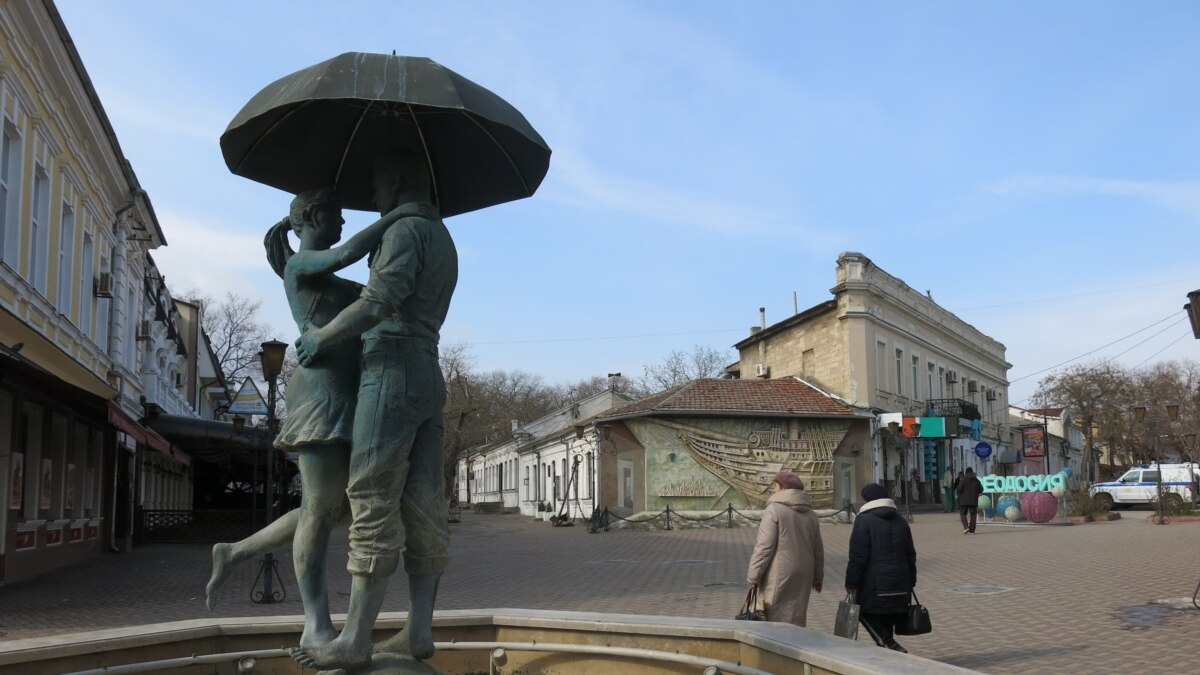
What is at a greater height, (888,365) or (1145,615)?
(888,365)

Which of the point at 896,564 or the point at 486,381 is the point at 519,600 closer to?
the point at 896,564

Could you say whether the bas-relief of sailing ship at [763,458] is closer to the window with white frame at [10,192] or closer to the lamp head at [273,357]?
the lamp head at [273,357]

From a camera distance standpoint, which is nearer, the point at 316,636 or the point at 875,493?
the point at 316,636

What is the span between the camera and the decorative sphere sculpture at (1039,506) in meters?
28.3

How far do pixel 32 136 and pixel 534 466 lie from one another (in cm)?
3395

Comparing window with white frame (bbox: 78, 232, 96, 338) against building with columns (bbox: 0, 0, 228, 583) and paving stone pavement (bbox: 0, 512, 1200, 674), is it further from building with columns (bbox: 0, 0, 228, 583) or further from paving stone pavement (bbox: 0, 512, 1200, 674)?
paving stone pavement (bbox: 0, 512, 1200, 674)

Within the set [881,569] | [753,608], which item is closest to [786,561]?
[753,608]

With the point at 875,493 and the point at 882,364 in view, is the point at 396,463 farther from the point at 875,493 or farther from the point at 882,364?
the point at 882,364

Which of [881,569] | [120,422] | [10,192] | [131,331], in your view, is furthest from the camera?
[131,331]

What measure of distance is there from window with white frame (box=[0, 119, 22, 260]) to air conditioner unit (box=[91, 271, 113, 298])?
5.77 meters

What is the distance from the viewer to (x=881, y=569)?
6938 mm

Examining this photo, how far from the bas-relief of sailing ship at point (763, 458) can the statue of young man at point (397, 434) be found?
2648 cm

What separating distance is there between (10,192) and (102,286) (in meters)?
6.29

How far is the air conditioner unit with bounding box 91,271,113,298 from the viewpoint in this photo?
21327 millimetres
